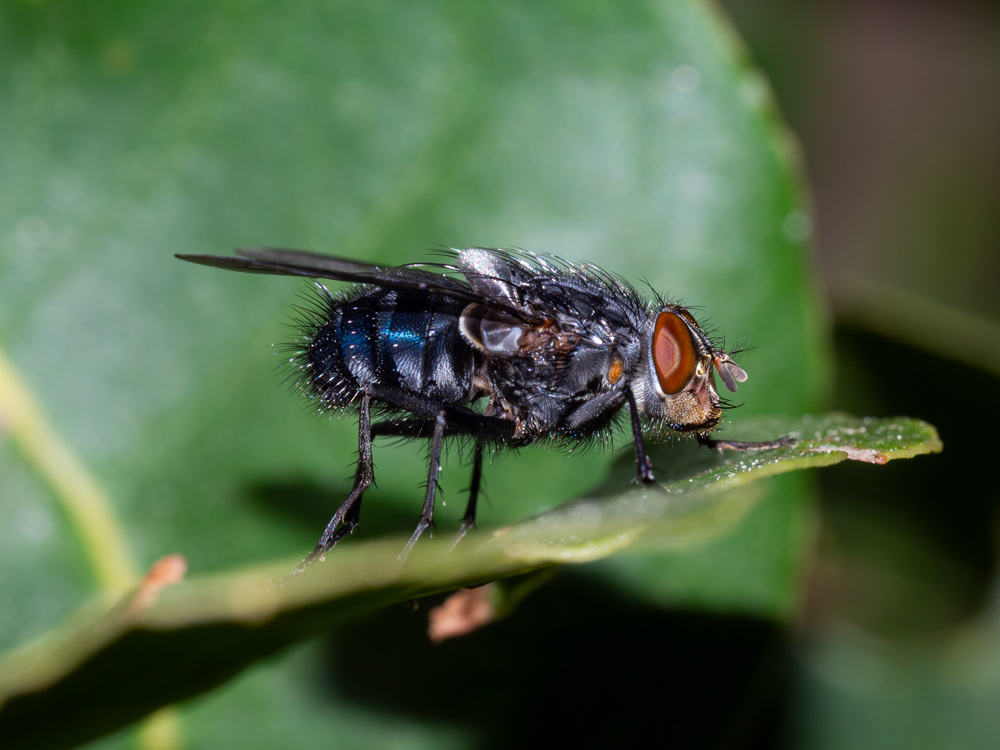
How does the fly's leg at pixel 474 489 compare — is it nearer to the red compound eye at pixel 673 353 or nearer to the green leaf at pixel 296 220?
the green leaf at pixel 296 220

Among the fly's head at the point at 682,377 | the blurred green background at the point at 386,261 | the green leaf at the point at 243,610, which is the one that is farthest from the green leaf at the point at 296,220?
the green leaf at the point at 243,610

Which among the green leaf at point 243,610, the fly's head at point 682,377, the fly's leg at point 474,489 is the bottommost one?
the fly's leg at point 474,489

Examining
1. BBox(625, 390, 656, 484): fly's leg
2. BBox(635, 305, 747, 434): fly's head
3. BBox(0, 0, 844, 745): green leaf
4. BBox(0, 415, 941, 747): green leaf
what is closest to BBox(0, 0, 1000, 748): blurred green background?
BBox(0, 0, 844, 745): green leaf

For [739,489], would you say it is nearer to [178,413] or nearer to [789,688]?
[178,413]

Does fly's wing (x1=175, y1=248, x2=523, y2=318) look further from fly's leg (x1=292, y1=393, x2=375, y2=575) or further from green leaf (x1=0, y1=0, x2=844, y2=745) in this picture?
fly's leg (x1=292, y1=393, x2=375, y2=575)

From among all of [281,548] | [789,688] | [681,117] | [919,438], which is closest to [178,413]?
[281,548]

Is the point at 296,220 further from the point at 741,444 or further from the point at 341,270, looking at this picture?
the point at 741,444

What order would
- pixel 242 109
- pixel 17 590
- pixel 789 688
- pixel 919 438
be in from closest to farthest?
1. pixel 919 438
2. pixel 17 590
3. pixel 242 109
4. pixel 789 688
